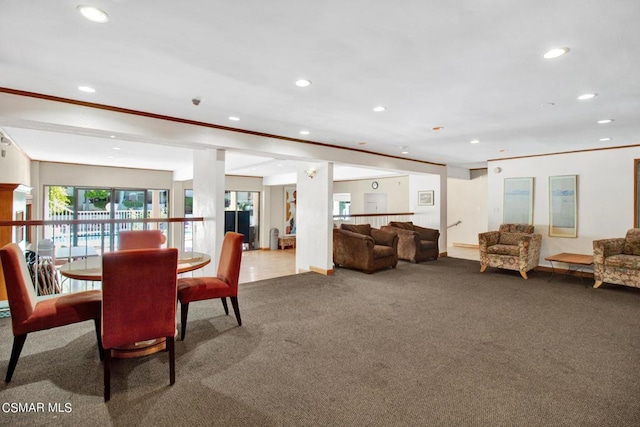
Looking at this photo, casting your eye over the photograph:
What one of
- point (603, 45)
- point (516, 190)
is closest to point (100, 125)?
point (603, 45)

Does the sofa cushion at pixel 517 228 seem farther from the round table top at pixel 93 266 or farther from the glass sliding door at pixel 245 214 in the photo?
the glass sliding door at pixel 245 214

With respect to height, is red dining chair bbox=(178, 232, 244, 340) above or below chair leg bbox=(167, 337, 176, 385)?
above

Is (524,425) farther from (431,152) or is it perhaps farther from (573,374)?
(431,152)

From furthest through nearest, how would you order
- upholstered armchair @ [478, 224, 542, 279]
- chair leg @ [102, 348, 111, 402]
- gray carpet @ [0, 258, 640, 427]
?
upholstered armchair @ [478, 224, 542, 279] → chair leg @ [102, 348, 111, 402] → gray carpet @ [0, 258, 640, 427]

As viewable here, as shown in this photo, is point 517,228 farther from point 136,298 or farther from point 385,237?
point 136,298

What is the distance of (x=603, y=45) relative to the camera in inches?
83.2

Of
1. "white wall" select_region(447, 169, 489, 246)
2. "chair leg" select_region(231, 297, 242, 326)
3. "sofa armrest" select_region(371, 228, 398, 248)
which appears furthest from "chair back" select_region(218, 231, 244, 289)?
"white wall" select_region(447, 169, 489, 246)

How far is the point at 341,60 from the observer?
2.38 meters

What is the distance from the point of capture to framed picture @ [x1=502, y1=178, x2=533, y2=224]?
6602mm

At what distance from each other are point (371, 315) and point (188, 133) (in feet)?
10.2

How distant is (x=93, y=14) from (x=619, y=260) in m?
6.46

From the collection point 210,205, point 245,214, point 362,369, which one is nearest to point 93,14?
point 362,369

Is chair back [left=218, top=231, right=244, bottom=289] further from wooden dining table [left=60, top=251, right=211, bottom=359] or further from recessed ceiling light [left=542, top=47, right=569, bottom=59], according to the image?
recessed ceiling light [left=542, top=47, right=569, bottom=59]

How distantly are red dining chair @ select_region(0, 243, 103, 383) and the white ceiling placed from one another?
1.46m
